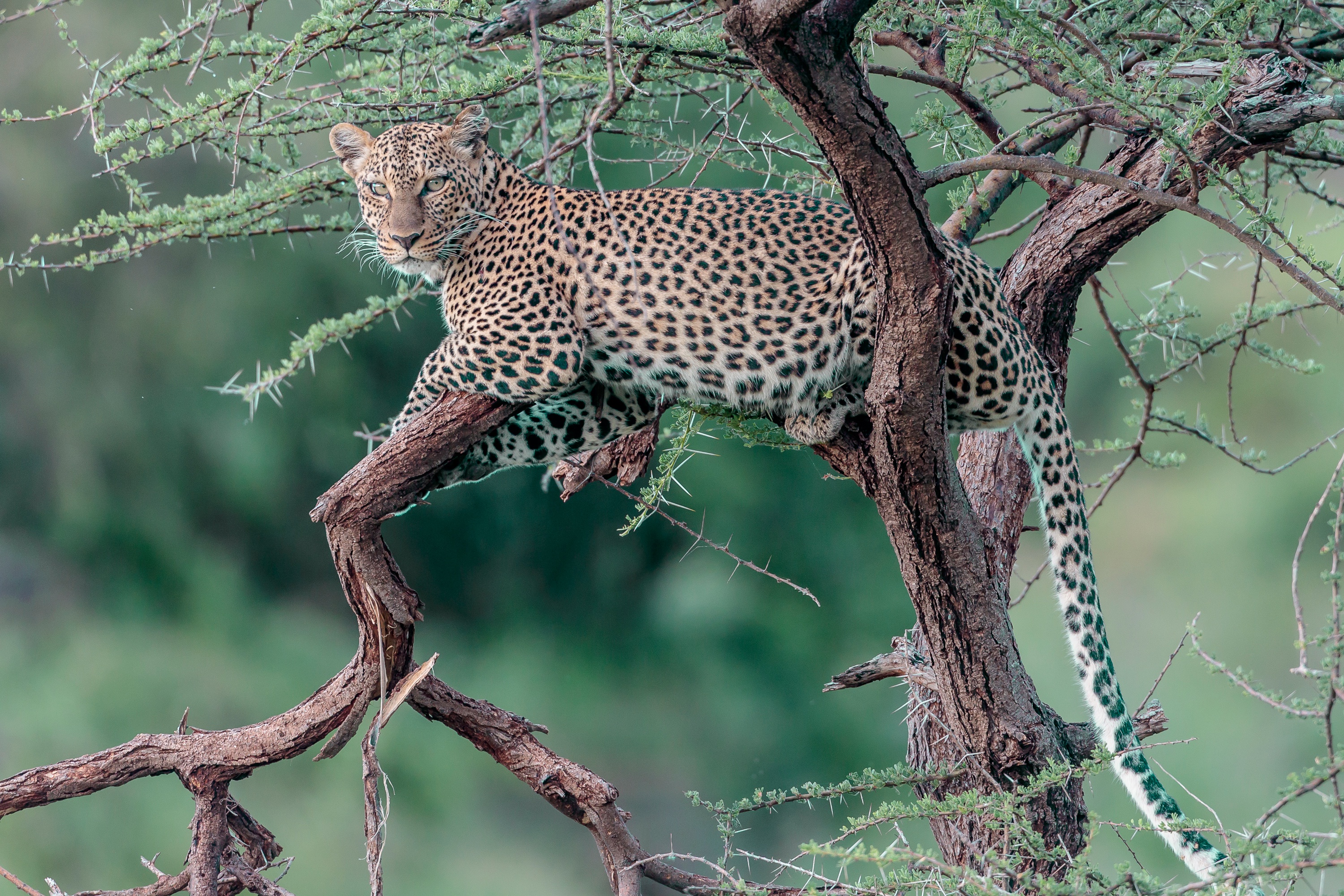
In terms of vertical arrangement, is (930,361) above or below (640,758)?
below

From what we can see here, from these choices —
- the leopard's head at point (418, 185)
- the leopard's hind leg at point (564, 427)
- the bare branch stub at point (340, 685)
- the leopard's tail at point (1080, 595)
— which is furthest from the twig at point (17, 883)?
the leopard's tail at point (1080, 595)

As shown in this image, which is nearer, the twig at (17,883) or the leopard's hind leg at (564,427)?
the twig at (17,883)

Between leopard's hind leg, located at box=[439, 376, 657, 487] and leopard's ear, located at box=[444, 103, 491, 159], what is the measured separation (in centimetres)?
81

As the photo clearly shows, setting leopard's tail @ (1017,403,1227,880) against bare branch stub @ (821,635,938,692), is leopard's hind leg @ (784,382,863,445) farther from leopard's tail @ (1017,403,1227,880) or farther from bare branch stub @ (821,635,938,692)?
bare branch stub @ (821,635,938,692)

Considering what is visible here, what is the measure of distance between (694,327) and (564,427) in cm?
58

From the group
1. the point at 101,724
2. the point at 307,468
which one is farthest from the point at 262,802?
the point at 307,468

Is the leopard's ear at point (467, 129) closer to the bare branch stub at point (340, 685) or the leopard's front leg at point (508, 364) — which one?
the leopard's front leg at point (508, 364)

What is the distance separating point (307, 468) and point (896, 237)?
7.40 m

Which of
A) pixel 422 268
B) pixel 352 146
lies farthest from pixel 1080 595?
pixel 352 146

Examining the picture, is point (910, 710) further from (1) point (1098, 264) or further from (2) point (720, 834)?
(1) point (1098, 264)

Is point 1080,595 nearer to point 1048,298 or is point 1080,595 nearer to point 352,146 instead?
point 1048,298

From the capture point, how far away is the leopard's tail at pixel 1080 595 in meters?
2.81

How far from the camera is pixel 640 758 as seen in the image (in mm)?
10062

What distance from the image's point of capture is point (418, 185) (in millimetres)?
3295
